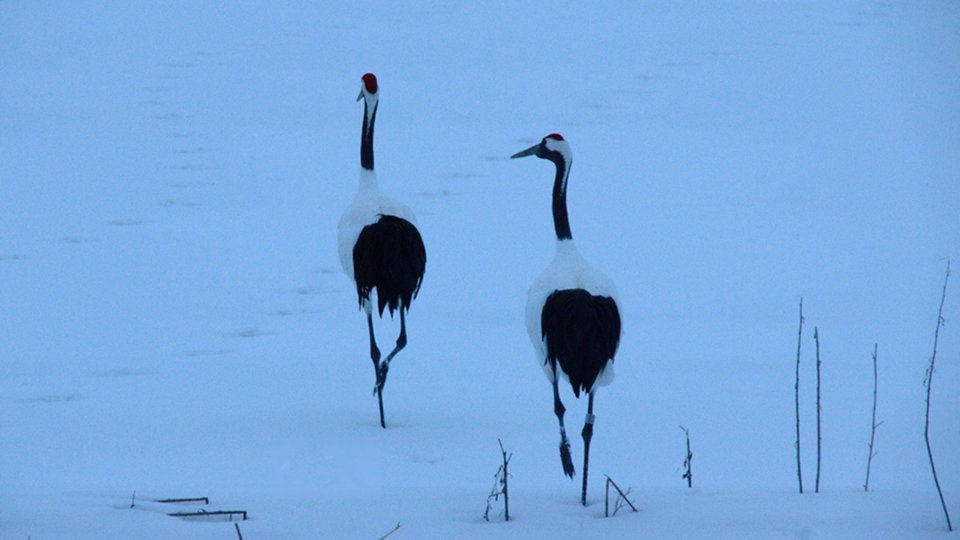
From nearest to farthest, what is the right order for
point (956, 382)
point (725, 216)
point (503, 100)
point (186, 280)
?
point (956, 382), point (186, 280), point (725, 216), point (503, 100)

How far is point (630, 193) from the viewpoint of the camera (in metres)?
9.47

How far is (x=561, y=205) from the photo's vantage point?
17.1 feet

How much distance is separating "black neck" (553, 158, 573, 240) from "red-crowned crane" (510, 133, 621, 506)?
0.51 feet

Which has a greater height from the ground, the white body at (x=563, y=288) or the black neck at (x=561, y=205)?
the black neck at (x=561, y=205)

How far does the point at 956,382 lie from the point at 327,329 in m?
3.50

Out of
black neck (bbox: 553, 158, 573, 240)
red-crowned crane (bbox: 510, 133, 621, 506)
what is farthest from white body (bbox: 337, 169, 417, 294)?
red-crowned crane (bbox: 510, 133, 621, 506)

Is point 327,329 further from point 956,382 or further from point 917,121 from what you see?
point 917,121

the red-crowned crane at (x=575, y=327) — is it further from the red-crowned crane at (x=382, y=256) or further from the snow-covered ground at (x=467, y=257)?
the red-crowned crane at (x=382, y=256)

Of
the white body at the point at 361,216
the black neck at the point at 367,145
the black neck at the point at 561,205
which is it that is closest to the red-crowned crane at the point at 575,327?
the black neck at the point at 561,205

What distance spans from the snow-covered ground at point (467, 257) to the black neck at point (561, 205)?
0.98 meters

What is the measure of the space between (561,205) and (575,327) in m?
0.88

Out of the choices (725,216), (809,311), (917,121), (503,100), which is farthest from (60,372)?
(917,121)

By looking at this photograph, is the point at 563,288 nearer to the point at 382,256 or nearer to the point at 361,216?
the point at 382,256

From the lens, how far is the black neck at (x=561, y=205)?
16.9ft
